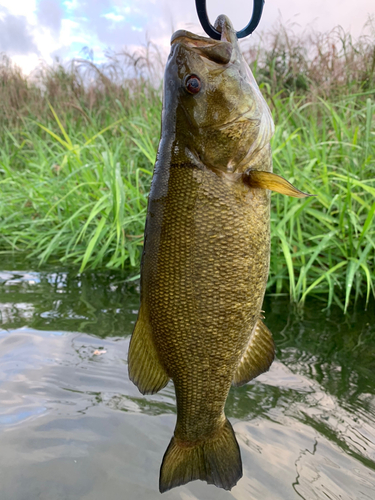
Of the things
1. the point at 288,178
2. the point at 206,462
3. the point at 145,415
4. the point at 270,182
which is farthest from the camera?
the point at 288,178

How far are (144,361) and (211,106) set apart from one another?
2.59 feet

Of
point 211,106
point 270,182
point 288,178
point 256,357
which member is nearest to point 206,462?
point 256,357

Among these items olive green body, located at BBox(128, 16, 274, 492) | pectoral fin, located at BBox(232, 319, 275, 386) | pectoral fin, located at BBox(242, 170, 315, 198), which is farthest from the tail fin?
pectoral fin, located at BBox(242, 170, 315, 198)

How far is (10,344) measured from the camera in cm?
259

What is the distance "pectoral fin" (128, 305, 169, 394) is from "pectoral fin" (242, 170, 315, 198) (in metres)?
0.49

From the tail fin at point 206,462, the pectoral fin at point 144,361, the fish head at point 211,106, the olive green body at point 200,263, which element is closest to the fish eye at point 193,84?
→ the fish head at point 211,106

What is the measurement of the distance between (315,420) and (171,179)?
1.39 metres

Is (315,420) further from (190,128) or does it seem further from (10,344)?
(10,344)

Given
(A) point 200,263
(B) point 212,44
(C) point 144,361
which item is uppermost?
(B) point 212,44

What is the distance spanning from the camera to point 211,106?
4.14 feet

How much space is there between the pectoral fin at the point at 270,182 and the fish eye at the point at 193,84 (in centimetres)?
29

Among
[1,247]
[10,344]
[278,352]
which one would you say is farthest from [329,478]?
[1,247]

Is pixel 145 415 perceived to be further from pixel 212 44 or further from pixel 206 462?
pixel 212 44

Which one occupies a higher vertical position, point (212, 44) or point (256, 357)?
point (212, 44)
